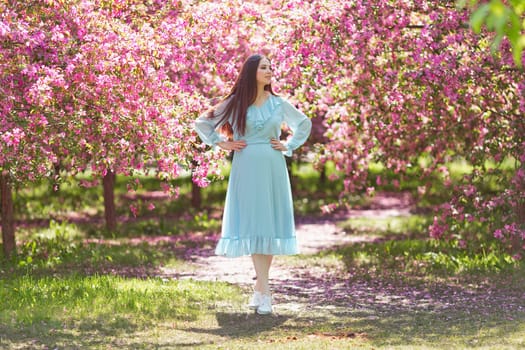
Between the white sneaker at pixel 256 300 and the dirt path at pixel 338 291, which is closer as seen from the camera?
the white sneaker at pixel 256 300

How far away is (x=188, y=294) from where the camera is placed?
852 cm

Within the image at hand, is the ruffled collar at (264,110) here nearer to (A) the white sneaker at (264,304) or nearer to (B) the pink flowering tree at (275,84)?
(B) the pink flowering tree at (275,84)

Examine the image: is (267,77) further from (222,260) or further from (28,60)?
(222,260)

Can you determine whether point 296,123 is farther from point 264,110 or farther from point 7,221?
point 7,221

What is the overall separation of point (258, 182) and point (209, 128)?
769 millimetres

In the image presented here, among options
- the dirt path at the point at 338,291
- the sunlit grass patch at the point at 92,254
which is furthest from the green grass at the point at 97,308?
the sunlit grass patch at the point at 92,254

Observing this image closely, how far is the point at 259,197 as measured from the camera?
7492 millimetres

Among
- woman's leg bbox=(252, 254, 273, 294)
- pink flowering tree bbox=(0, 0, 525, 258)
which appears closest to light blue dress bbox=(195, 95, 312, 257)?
woman's leg bbox=(252, 254, 273, 294)

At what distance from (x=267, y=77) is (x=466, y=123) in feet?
14.3

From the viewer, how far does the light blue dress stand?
7.47m

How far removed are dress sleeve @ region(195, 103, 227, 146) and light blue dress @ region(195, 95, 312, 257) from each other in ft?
0.81

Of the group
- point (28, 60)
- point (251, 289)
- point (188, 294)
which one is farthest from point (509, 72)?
point (28, 60)

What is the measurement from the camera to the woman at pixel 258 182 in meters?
7.48

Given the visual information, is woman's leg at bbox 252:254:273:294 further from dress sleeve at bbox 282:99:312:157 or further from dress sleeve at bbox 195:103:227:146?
dress sleeve at bbox 195:103:227:146
